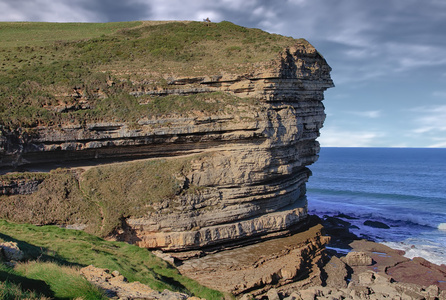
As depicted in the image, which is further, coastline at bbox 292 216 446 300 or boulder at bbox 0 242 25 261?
coastline at bbox 292 216 446 300

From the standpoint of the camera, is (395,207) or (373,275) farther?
(395,207)

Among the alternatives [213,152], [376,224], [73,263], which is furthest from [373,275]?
[73,263]

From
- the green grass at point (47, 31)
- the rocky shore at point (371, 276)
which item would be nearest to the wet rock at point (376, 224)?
the rocky shore at point (371, 276)

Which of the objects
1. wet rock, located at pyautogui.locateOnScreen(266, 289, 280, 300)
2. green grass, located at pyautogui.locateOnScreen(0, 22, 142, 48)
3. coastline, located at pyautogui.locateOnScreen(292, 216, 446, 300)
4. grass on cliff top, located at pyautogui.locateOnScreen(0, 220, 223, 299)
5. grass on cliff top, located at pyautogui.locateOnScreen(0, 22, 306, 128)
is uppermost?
green grass, located at pyautogui.locateOnScreen(0, 22, 142, 48)

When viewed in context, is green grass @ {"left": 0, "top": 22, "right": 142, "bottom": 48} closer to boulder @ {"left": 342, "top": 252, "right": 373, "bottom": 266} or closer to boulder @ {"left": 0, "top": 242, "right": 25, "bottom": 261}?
boulder @ {"left": 0, "top": 242, "right": 25, "bottom": 261}

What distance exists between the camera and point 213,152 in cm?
2481

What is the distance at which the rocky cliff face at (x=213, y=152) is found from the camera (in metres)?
22.0

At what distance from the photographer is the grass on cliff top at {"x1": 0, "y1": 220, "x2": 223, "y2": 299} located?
8.83 meters

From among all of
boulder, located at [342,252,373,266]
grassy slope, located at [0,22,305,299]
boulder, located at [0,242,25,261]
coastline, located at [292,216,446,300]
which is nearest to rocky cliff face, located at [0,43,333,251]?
grassy slope, located at [0,22,305,299]

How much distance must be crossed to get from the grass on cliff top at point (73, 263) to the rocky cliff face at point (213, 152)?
8.79 ft

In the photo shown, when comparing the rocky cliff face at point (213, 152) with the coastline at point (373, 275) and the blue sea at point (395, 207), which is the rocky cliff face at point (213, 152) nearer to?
the coastline at point (373, 275)

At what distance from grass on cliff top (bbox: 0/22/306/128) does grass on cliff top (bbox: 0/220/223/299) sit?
944 cm

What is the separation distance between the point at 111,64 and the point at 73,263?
2182cm

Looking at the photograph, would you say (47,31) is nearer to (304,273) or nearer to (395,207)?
(304,273)
